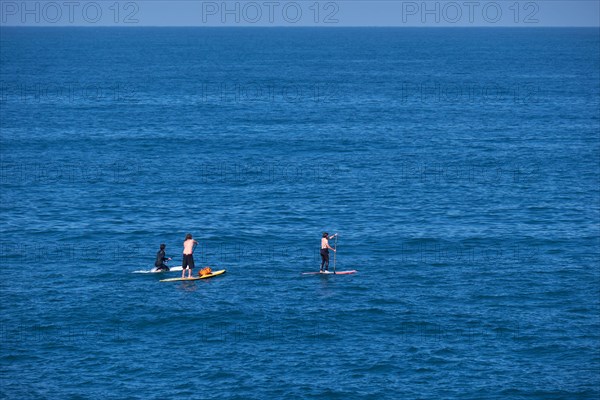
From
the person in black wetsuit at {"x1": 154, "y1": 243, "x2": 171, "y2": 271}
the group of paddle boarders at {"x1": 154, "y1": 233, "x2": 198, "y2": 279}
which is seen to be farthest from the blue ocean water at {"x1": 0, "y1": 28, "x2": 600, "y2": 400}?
the person in black wetsuit at {"x1": 154, "y1": 243, "x2": 171, "y2": 271}

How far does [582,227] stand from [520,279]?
525 inches

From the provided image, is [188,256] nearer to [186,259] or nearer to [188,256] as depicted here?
[188,256]

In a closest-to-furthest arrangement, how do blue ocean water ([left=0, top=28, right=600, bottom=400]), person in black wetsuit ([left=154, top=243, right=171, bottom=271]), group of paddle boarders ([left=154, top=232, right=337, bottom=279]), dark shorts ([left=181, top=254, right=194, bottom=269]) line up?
1. blue ocean water ([left=0, top=28, right=600, bottom=400])
2. dark shorts ([left=181, top=254, right=194, bottom=269])
3. group of paddle boarders ([left=154, top=232, right=337, bottom=279])
4. person in black wetsuit ([left=154, top=243, right=171, bottom=271])

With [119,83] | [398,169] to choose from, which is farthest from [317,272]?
[119,83]

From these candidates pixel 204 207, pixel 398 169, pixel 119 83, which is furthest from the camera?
pixel 119 83

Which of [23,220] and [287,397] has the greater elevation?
[23,220]

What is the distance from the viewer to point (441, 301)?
148ft

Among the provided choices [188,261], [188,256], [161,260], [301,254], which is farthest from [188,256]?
[301,254]

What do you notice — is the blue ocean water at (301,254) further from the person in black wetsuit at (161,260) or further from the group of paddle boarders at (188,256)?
the person in black wetsuit at (161,260)

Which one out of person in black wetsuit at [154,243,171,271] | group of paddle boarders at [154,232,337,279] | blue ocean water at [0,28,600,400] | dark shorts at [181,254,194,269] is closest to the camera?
blue ocean water at [0,28,600,400]

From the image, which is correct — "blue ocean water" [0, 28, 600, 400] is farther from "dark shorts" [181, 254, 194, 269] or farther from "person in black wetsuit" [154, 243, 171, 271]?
"person in black wetsuit" [154, 243, 171, 271]

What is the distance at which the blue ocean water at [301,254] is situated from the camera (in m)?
37.3

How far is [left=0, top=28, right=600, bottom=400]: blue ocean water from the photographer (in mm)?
37312

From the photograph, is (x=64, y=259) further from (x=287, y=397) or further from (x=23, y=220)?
(x=287, y=397)
